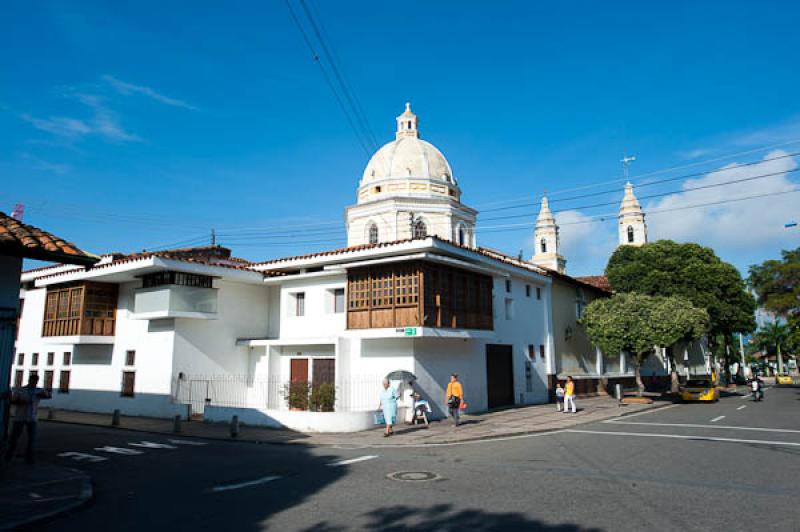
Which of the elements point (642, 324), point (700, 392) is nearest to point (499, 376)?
point (642, 324)

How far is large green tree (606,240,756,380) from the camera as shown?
112ft

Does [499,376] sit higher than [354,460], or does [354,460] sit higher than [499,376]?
[499,376]

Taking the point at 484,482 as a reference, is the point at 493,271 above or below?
above

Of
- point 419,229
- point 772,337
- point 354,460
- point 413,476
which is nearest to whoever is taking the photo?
point 413,476

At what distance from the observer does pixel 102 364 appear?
24.1 m

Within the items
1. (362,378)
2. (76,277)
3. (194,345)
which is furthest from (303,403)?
(76,277)

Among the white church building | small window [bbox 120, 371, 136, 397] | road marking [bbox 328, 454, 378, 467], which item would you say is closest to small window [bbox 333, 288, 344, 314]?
the white church building

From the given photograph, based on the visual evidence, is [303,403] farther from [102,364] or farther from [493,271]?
[102,364]

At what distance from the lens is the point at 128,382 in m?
22.8

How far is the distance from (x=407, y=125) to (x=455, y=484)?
34.7 meters

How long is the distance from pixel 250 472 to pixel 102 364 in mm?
17355

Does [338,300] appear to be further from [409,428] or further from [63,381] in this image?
[63,381]

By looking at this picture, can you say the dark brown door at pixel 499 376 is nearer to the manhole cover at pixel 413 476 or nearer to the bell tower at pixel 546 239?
the manhole cover at pixel 413 476

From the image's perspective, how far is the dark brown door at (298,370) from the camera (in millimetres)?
22500
